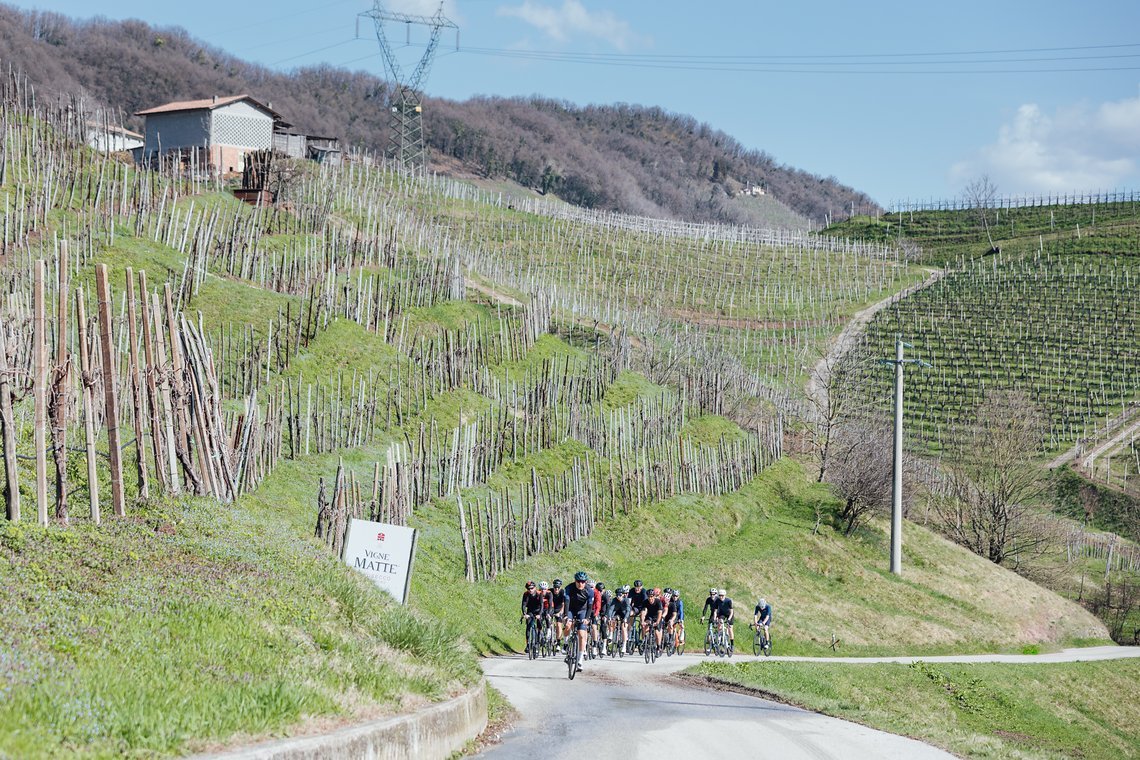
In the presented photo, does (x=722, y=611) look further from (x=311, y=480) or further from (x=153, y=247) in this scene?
(x=153, y=247)

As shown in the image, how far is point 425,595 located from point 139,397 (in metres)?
8.17

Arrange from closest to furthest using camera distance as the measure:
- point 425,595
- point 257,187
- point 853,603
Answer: point 425,595
point 853,603
point 257,187

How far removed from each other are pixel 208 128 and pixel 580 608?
52658 mm

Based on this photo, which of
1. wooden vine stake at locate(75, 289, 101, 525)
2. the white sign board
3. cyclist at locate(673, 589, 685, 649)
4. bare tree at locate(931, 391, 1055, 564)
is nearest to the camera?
wooden vine stake at locate(75, 289, 101, 525)

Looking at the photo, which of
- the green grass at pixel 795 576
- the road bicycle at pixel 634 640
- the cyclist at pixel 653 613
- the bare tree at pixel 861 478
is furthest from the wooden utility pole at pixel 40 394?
the bare tree at pixel 861 478

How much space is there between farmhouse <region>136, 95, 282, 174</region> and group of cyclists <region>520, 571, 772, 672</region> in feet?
152

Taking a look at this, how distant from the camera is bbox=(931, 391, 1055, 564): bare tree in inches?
1804

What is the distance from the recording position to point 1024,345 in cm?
7194

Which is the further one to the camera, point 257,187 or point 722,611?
point 257,187

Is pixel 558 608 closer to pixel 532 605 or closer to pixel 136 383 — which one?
pixel 532 605

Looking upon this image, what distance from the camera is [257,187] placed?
45781mm

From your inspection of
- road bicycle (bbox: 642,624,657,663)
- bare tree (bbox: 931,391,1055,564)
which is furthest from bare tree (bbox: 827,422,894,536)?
road bicycle (bbox: 642,624,657,663)

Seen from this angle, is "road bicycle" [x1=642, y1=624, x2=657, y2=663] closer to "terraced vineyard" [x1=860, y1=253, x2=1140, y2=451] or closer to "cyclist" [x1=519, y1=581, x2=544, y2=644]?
"cyclist" [x1=519, y1=581, x2=544, y2=644]

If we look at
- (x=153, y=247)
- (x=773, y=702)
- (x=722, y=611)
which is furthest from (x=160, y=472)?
(x=153, y=247)
